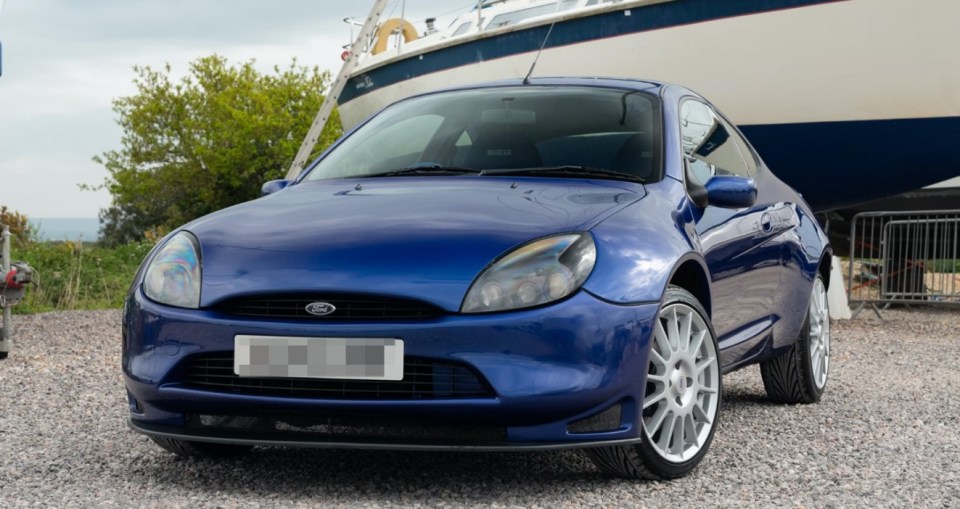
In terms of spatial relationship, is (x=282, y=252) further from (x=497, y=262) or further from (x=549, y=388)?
(x=549, y=388)

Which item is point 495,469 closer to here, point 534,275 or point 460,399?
point 460,399

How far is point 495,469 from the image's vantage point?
13.4 ft

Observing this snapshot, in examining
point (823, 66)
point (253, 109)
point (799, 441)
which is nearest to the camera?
point (799, 441)

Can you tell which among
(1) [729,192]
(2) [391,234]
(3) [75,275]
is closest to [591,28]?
(3) [75,275]

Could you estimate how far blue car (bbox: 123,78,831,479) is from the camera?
133 inches

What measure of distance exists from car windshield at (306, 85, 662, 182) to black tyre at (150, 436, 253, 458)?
1150 millimetres

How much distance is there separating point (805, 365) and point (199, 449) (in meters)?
3.04

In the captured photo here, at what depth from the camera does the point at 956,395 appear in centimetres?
657

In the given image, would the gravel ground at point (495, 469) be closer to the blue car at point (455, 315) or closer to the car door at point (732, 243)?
the blue car at point (455, 315)

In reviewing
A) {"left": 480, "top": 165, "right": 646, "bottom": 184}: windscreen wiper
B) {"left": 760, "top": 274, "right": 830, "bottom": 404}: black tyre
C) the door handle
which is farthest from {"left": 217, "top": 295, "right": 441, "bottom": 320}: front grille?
{"left": 760, "top": 274, "right": 830, "bottom": 404}: black tyre

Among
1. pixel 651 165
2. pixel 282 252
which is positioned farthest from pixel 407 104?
pixel 282 252

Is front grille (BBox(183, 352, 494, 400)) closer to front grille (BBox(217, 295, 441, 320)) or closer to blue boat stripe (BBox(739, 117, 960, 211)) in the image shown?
front grille (BBox(217, 295, 441, 320))

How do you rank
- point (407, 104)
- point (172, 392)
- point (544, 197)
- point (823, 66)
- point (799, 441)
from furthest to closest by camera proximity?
point (823, 66) < point (407, 104) < point (799, 441) < point (544, 197) < point (172, 392)

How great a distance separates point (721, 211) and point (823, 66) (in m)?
7.94
